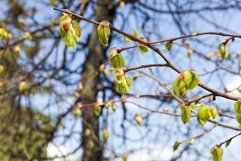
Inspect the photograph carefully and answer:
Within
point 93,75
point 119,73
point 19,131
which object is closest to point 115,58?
point 119,73

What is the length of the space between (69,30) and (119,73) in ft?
0.71

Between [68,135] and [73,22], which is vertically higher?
[73,22]

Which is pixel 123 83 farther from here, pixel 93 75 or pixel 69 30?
pixel 93 75

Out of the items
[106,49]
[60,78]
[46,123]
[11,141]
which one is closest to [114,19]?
[106,49]

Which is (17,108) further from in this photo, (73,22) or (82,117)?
(73,22)

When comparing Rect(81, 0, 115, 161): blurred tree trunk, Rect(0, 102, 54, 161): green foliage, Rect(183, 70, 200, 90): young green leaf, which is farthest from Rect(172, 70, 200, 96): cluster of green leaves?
Rect(0, 102, 54, 161): green foliage

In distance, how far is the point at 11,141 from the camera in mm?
5871

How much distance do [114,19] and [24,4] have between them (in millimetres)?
1661

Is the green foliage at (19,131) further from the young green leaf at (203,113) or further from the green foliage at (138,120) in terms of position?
the young green leaf at (203,113)

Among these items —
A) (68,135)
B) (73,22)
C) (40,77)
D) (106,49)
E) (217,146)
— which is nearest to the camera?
(73,22)

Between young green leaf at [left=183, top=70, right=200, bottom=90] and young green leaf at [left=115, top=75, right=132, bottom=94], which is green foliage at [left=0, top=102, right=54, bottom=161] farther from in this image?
young green leaf at [left=183, top=70, right=200, bottom=90]

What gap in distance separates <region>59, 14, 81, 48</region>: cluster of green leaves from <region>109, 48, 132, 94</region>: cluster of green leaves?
0.15m

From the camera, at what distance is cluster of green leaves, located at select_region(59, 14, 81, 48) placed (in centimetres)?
158

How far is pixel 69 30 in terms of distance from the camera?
1589 millimetres
